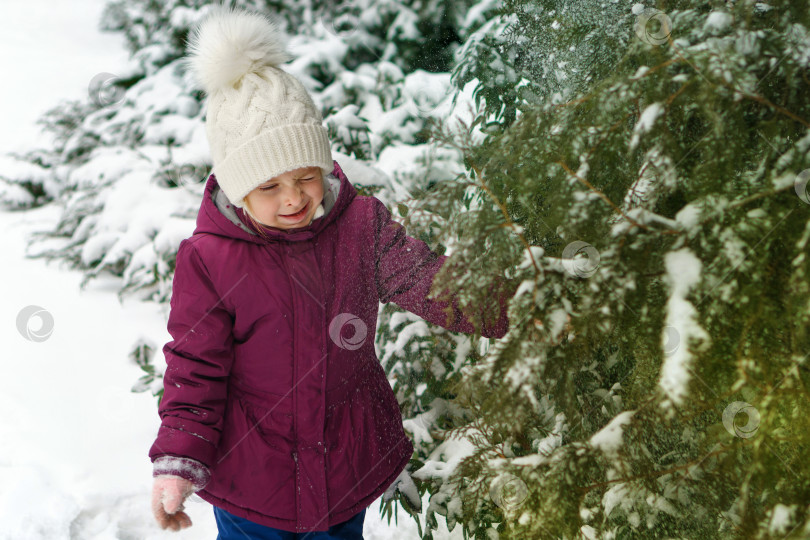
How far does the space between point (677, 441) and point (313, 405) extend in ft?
3.17

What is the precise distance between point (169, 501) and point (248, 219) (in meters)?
0.77

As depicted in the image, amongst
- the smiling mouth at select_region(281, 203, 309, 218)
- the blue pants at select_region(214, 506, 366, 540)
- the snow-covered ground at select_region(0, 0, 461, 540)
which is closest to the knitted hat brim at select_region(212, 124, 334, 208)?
the smiling mouth at select_region(281, 203, 309, 218)

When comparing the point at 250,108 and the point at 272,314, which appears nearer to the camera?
the point at 250,108

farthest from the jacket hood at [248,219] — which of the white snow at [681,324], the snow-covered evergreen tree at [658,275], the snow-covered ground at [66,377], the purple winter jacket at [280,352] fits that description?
the snow-covered ground at [66,377]

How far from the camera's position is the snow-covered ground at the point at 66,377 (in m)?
2.82

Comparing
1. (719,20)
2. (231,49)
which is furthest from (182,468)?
(719,20)

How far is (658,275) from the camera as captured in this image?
3.33 ft

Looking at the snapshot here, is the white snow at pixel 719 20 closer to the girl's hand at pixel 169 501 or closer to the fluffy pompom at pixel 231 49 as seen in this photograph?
the fluffy pompom at pixel 231 49

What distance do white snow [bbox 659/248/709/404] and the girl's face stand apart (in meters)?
1.00

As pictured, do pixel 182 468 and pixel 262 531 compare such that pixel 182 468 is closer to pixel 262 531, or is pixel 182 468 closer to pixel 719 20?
pixel 262 531

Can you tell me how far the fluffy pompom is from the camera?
1614 millimetres

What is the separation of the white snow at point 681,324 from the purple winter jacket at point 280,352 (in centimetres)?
78

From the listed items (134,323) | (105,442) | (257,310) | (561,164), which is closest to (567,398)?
(561,164)

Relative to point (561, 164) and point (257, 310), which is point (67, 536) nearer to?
point (257, 310)
